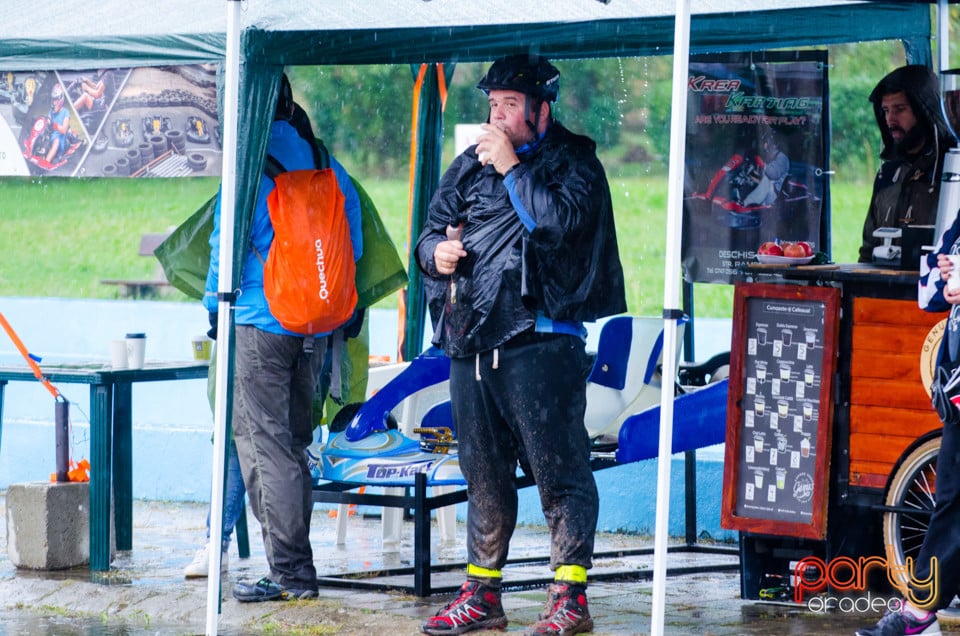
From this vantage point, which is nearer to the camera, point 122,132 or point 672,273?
point 672,273

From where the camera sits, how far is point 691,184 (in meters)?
7.71

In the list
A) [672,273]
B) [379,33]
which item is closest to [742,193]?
[379,33]

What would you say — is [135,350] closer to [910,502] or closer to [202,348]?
[202,348]

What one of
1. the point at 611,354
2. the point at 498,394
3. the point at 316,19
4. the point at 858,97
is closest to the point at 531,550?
the point at 611,354

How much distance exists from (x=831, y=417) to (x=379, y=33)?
252 cm

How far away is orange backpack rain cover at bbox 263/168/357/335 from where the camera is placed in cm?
635

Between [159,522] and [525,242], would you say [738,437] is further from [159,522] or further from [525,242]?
[159,522]

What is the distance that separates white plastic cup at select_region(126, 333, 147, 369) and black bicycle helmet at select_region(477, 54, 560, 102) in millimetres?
2598

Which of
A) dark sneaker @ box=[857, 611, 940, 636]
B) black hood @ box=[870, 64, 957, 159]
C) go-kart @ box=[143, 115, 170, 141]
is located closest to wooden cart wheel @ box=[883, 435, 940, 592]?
dark sneaker @ box=[857, 611, 940, 636]

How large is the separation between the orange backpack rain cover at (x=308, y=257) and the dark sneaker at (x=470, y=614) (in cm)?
133

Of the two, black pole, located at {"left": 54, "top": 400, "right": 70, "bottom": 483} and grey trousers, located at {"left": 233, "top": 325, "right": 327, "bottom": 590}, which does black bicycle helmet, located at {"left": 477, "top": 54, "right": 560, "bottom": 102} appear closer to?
grey trousers, located at {"left": 233, "top": 325, "right": 327, "bottom": 590}

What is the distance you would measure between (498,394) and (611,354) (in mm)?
1793

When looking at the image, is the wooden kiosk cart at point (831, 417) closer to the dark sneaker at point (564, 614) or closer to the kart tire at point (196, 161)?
the dark sneaker at point (564, 614)

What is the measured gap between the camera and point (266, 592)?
644 cm
